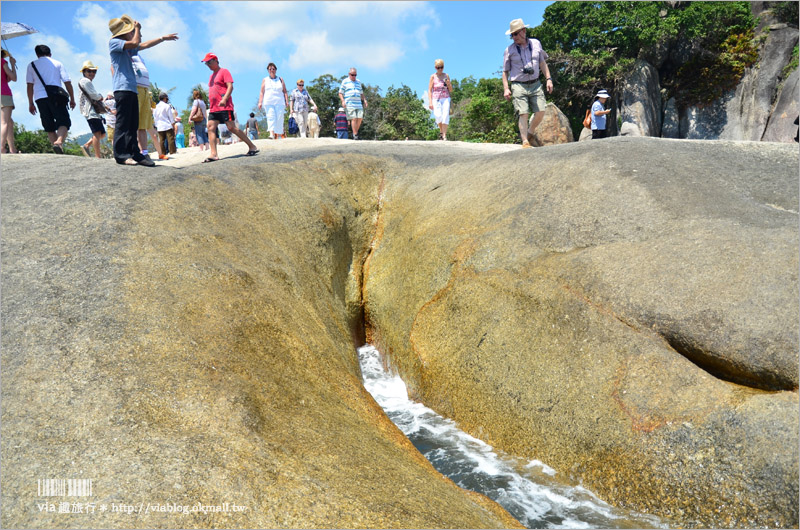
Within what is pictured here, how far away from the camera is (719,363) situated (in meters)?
3.49

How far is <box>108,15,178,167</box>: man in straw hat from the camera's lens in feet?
20.4

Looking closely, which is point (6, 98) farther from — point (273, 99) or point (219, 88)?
→ point (273, 99)

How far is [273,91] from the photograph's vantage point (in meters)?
11.6

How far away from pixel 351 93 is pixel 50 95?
608 cm

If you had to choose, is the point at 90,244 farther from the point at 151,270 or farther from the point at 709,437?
the point at 709,437

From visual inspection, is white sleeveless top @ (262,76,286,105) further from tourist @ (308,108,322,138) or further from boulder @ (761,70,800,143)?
boulder @ (761,70,800,143)

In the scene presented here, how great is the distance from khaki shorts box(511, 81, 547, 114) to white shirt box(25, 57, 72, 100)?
686 centimetres

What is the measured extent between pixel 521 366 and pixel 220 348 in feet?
7.58

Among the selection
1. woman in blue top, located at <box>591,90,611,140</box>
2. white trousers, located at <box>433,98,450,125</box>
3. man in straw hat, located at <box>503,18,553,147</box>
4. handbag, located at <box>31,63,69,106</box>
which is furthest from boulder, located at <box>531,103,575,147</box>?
handbag, located at <box>31,63,69,106</box>

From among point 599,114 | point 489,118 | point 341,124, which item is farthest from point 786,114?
point 341,124

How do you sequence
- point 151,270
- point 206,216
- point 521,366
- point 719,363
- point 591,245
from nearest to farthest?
point 719,363 < point 151,270 < point 521,366 < point 591,245 < point 206,216

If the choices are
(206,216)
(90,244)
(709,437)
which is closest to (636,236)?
(709,437)

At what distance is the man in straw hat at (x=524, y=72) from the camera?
791 cm

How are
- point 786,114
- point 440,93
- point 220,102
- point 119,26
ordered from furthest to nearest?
point 786,114 → point 440,93 → point 220,102 → point 119,26
